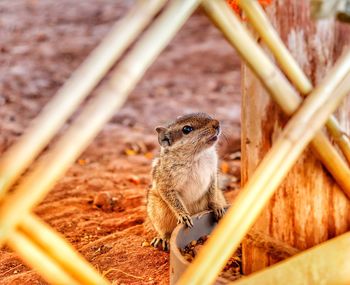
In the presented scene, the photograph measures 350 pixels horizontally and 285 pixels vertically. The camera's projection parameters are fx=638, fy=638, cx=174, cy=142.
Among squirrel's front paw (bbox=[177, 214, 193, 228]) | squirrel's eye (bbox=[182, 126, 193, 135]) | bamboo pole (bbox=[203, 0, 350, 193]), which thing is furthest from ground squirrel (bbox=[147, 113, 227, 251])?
bamboo pole (bbox=[203, 0, 350, 193])

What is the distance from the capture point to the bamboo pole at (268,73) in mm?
2082

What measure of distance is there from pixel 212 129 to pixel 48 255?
191 centimetres

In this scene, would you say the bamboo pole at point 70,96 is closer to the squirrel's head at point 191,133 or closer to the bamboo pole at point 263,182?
the bamboo pole at point 263,182

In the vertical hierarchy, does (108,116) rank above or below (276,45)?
above

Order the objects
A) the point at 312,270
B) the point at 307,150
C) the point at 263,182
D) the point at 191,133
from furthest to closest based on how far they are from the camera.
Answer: the point at 191,133 < the point at 307,150 < the point at 312,270 < the point at 263,182

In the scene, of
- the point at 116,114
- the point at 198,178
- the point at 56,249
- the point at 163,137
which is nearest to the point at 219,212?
the point at 198,178

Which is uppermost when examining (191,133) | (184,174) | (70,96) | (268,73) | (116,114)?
(70,96)

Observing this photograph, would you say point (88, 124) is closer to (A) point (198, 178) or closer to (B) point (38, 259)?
(B) point (38, 259)

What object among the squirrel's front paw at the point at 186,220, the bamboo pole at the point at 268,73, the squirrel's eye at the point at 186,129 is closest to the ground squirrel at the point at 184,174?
the squirrel's eye at the point at 186,129

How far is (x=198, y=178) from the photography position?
3783 mm

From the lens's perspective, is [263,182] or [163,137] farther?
[163,137]

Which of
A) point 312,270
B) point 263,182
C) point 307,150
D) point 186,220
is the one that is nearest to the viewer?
point 263,182

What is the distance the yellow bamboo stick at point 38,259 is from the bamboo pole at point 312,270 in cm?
58

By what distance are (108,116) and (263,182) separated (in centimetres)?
55
